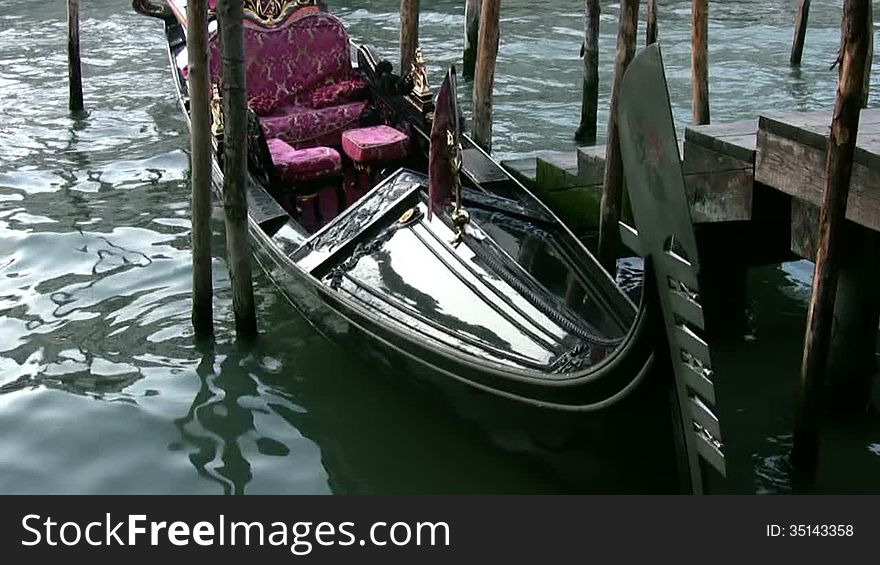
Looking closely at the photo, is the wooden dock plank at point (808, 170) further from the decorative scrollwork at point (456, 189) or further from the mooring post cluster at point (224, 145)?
the mooring post cluster at point (224, 145)

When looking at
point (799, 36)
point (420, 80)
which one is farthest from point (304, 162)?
point (799, 36)

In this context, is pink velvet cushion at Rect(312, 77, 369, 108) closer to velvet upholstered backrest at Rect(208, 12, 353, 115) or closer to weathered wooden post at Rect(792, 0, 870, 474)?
velvet upholstered backrest at Rect(208, 12, 353, 115)

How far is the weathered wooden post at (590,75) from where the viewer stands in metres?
5.21

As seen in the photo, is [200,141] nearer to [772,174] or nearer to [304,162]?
[304,162]

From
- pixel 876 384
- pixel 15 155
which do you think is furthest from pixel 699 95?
pixel 15 155

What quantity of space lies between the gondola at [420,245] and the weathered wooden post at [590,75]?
53.0 inches

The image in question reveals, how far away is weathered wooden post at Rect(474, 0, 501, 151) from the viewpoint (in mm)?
4297

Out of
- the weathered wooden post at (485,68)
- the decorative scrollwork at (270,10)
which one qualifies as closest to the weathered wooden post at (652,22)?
the weathered wooden post at (485,68)

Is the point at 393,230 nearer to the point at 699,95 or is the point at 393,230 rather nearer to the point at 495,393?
the point at 495,393

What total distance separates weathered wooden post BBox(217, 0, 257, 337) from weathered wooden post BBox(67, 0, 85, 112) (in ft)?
10.5

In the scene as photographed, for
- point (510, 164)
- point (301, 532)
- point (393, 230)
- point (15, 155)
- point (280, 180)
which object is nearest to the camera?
point (301, 532)

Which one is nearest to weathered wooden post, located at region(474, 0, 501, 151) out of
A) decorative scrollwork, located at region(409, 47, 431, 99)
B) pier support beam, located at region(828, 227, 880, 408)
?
decorative scrollwork, located at region(409, 47, 431, 99)

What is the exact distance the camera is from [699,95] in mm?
4395

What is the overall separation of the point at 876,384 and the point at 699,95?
1.70m
